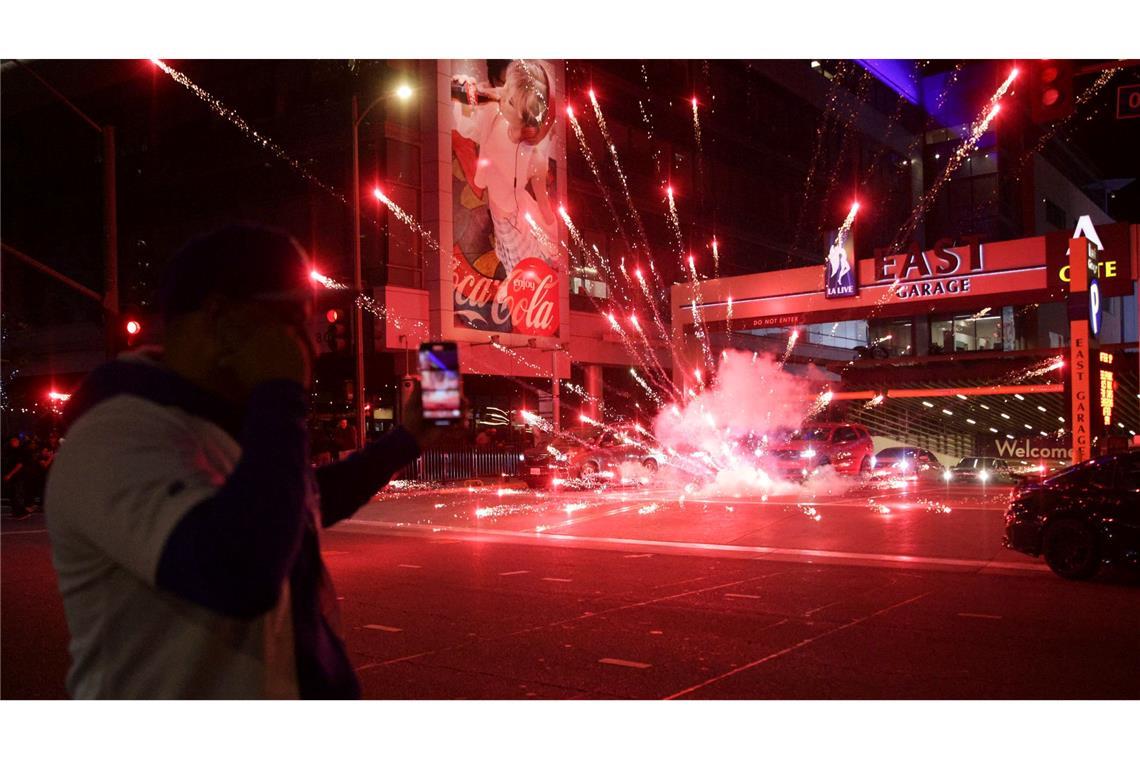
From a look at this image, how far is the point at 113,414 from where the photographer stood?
1.82 m

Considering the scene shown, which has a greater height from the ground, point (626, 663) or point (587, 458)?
point (587, 458)

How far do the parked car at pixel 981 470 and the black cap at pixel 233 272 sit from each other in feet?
87.4

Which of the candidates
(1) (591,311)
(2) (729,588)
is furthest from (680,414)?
(2) (729,588)

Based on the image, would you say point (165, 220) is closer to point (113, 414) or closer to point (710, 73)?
point (710, 73)

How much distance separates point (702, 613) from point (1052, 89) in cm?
638

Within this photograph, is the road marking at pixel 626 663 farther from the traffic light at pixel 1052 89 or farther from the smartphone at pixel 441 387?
the traffic light at pixel 1052 89

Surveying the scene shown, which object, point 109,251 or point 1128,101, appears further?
point 109,251

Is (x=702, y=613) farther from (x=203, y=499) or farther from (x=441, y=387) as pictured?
(x=203, y=499)

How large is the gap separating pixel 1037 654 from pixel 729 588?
346cm

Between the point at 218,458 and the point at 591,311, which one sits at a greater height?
the point at 591,311

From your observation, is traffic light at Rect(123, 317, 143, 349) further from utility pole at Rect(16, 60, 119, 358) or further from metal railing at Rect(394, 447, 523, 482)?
metal railing at Rect(394, 447, 523, 482)

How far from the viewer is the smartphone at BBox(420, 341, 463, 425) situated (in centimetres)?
261

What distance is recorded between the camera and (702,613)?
8.64 m

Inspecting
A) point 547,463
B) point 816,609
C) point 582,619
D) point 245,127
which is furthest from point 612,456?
point 582,619
